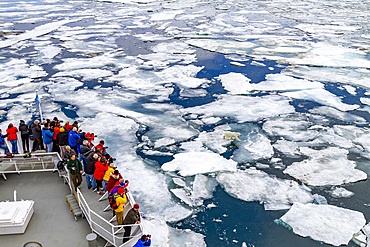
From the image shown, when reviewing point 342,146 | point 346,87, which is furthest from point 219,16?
point 342,146

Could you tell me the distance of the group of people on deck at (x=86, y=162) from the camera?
18.1 feet

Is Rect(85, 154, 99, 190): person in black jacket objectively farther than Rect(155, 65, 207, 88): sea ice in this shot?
No

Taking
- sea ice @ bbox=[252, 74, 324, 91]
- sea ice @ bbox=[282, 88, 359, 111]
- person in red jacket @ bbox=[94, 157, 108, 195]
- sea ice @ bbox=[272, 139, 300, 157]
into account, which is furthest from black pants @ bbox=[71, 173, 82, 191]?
sea ice @ bbox=[282, 88, 359, 111]

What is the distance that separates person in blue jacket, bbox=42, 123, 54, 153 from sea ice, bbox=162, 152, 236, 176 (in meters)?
3.37

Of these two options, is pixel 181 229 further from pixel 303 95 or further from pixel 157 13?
pixel 157 13

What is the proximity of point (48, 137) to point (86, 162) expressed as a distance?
5.43ft

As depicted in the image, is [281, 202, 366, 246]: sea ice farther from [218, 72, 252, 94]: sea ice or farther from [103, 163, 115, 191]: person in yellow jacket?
[218, 72, 252, 94]: sea ice

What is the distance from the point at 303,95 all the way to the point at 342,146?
15.5 ft

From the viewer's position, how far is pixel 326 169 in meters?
9.45

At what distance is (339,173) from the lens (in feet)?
30.5

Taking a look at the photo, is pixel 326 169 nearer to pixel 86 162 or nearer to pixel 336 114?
pixel 336 114

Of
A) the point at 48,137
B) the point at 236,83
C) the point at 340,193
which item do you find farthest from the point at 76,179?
the point at 236,83

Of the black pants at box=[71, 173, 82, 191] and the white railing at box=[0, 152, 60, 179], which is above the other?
the black pants at box=[71, 173, 82, 191]

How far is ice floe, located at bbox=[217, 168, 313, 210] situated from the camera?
27.0 ft
